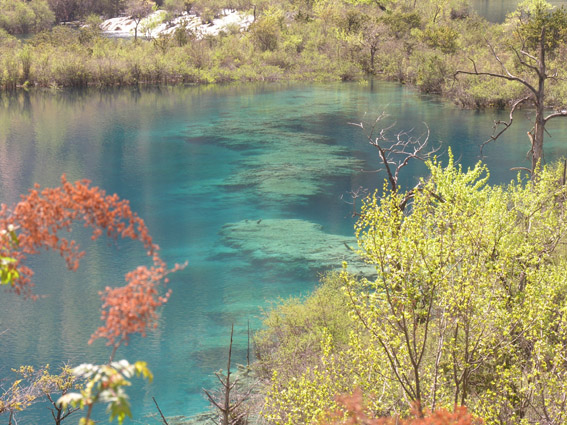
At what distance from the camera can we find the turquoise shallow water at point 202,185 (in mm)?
21562

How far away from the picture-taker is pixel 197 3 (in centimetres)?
11700

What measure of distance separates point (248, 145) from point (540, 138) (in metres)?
27.2

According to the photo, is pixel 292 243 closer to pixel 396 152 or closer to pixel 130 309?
pixel 396 152

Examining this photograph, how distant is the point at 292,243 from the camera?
29703 millimetres

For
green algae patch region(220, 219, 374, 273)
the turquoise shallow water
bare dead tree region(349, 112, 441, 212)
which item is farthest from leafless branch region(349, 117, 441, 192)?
green algae patch region(220, 219, 374, 273)

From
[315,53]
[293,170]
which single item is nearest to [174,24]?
[315,53]

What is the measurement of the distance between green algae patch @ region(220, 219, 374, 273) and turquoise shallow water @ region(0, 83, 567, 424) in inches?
3.8

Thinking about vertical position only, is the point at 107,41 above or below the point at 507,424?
above

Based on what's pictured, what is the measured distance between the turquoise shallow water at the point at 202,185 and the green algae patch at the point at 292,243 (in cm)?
10

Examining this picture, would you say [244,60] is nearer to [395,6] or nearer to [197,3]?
[395,6]

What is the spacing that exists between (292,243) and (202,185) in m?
10.9

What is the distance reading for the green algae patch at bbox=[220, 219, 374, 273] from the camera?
2770 cm

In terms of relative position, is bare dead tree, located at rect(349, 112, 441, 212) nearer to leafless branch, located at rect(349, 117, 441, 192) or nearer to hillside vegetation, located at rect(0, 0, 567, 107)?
leafless branch, located at rect(349, 117, 441, 192)

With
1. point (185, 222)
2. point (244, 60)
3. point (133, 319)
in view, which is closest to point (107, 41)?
point (244, 60)
